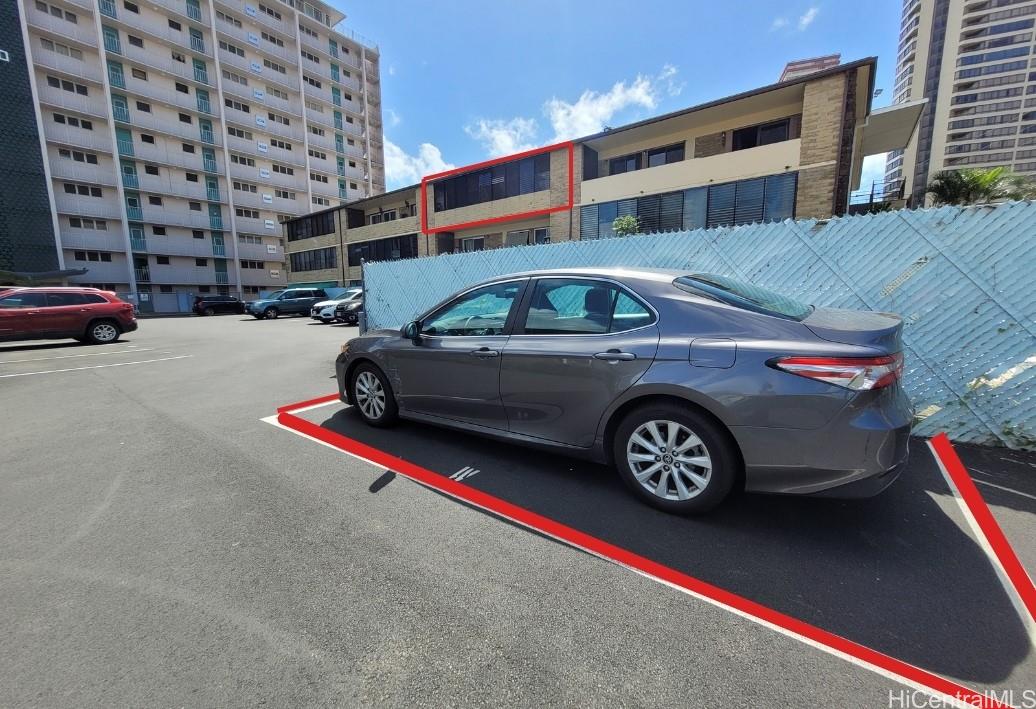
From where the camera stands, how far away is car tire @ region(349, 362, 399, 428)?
170 inches

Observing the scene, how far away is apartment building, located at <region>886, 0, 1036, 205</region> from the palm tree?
6373cm

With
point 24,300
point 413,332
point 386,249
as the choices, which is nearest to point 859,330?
point 413,332

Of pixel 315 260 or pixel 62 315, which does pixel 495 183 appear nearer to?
pixel 62 315

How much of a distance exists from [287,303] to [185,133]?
93.7 ft

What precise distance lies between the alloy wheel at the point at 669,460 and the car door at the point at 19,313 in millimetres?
15643

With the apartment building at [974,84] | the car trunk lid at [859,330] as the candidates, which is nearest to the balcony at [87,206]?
the car trunk lid at [859,330]

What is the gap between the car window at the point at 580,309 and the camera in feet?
9.69

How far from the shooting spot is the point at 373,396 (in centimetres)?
444

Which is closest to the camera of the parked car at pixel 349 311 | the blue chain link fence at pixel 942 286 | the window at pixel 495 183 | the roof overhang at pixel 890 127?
the blue chain link fence at pixel 942 286

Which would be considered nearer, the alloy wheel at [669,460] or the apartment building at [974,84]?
the alloy wheel at [669,460]

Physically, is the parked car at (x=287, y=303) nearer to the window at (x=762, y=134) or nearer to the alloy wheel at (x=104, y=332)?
the alloy wheel at (x=104, y=332)

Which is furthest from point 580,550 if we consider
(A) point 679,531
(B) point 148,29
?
(B) point 148,29

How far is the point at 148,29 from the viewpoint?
36.2 metres

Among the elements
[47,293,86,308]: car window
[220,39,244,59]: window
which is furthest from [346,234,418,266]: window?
[220,39,244,59]: window
